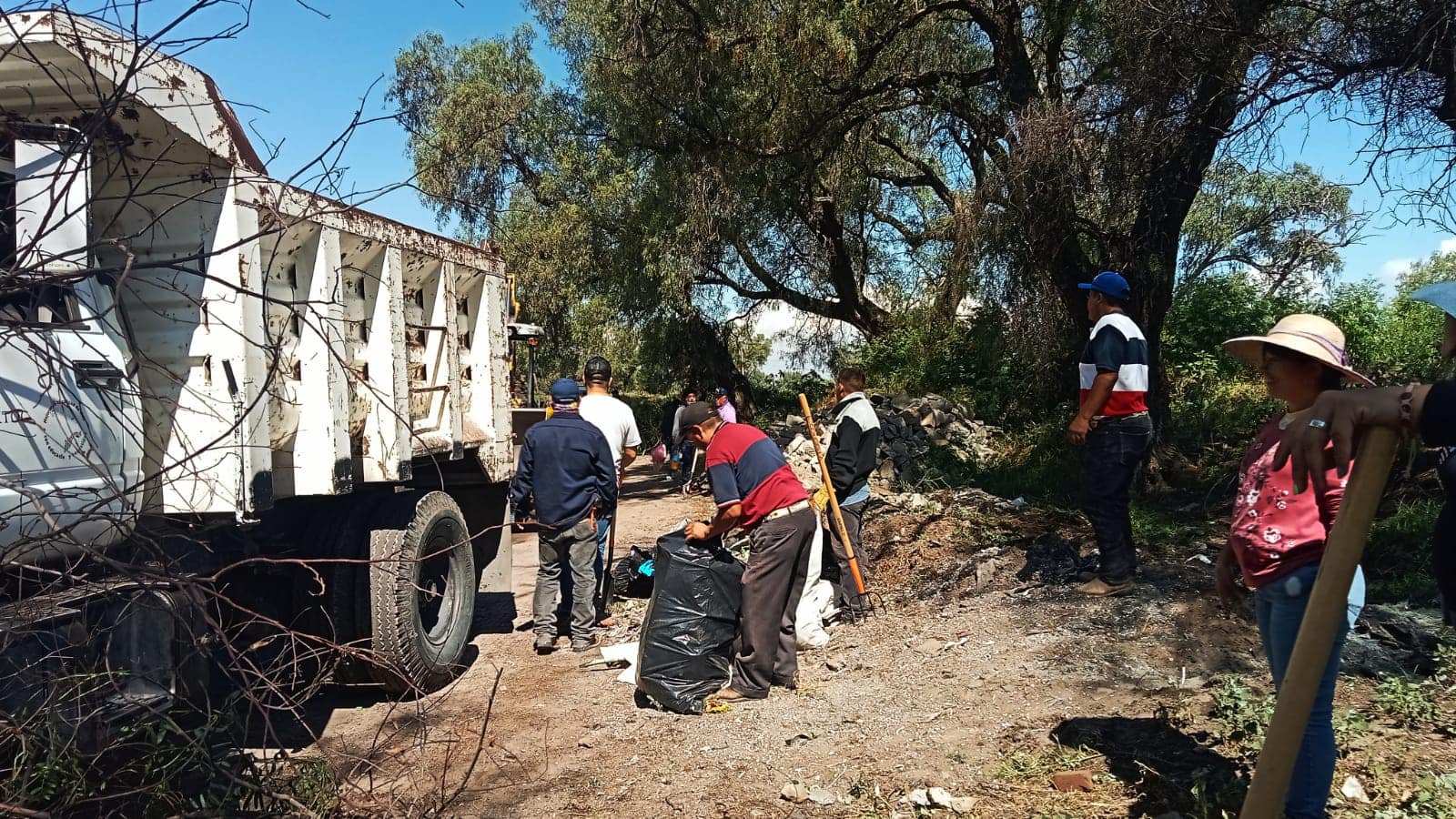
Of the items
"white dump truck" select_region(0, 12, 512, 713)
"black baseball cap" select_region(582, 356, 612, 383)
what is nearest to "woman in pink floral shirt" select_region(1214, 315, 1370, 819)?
"white dump truck" select_region(0, 12, 512, 713)

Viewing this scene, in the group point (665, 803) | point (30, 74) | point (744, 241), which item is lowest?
point (665, 803)

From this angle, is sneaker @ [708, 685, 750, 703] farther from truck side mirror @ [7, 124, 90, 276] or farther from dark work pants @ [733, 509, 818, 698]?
truck side mirror @ [7, 124, 90, 276]

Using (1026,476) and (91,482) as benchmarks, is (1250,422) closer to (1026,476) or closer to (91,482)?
(1026,476)

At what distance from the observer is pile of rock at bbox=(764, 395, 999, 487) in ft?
37.5

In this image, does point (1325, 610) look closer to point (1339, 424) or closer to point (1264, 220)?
point (1339, 424)

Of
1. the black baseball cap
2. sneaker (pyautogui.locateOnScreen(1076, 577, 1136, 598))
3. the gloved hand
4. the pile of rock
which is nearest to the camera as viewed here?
sneaker (pyautogui.locateOnScreen(1076, 577, 1136, 598))

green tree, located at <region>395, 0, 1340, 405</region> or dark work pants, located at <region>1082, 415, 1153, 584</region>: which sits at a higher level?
green tree, located at <region>395, 0, 1340, 405</region>

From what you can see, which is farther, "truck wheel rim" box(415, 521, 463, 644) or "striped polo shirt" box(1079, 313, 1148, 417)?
"truck wheel rim" box(415, 521, 463, 644)

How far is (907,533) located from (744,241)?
757cm

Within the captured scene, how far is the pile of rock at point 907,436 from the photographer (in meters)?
11.4

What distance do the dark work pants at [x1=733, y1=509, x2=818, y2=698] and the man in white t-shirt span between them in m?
1.79

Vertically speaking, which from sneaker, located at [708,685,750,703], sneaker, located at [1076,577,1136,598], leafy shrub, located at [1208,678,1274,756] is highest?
sneaker, located at [1076,577,1136,598]

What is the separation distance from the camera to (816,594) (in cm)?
569

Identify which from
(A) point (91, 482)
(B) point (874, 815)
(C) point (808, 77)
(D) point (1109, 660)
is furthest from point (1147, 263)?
(A) point (91, 482)
